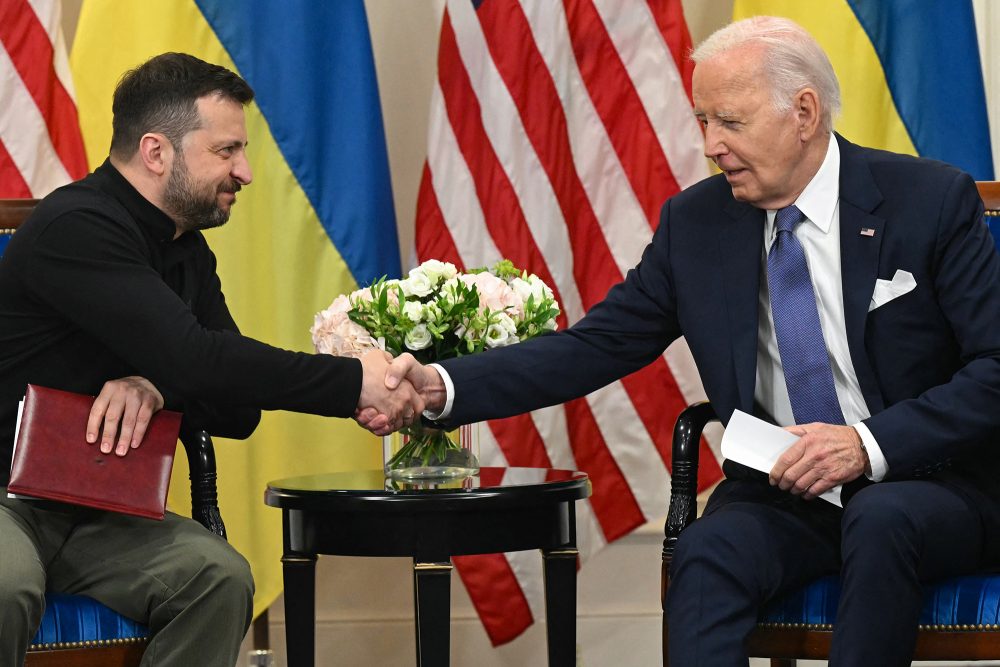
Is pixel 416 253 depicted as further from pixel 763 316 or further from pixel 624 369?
pixel 763 316

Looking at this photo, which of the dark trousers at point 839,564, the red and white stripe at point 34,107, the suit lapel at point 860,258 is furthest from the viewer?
the red and white stripe at point 34,107

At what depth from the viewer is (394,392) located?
242 cm

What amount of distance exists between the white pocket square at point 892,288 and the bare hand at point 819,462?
278mm

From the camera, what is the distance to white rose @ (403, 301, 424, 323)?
8.03 feet

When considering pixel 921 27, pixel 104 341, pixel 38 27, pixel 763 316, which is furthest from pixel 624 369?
pixel 38 27

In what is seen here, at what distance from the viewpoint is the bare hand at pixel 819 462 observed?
2.12 metres

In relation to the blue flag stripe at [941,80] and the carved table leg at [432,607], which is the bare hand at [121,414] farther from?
the blue flag stripe at [941,80]

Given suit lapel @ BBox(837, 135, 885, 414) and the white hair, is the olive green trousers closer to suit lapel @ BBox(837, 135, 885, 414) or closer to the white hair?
suit lapel @ BBox(837, 135, 885, 414)

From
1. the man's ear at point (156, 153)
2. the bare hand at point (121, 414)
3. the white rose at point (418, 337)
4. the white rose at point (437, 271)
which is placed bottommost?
the bare hand at point (121, 414)

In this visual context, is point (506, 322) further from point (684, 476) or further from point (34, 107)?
point (34, 107)

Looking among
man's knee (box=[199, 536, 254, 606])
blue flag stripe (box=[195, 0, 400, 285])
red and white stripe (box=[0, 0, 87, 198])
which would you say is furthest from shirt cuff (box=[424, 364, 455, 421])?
red and white stripe (box=[0, 0, 87, 198])

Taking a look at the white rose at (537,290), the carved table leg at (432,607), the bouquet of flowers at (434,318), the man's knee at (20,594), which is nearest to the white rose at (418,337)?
the bouquet of flowers at (434,318)

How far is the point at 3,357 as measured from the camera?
94.5 inches

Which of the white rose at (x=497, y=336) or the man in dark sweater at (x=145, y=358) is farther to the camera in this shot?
the white rose at (x=497, y=336)
